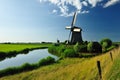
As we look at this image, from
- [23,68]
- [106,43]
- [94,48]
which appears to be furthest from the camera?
[106,43]

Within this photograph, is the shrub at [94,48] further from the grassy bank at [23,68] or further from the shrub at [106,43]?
the grassy bank at [23,68]

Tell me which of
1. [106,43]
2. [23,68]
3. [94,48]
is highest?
[106,43]

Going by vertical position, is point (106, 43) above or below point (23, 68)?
above

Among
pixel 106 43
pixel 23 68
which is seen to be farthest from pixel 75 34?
pixel 23 68

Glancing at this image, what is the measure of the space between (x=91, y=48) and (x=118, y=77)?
110 feet

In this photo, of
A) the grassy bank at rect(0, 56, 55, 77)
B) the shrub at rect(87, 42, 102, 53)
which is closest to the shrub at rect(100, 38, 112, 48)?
the shrub at rect(87, 42, 102, 53)

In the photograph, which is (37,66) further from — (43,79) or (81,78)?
(81,78)

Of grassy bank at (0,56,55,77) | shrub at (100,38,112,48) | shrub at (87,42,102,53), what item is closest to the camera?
grassy bank at (0,56,55,77)

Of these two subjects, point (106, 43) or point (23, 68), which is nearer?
point (23, 68)

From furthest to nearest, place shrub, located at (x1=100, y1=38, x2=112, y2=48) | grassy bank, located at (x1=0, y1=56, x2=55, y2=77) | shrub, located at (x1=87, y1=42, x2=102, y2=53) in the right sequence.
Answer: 1. shrub, located at (x1=100, y1=38, x2=112, y2=48)
2. shrub, located at (x1=87, y1=42, x2=102, y2=53)
3. grassy bank, located at (x1=0, y1=56, x2=55, y2=77)

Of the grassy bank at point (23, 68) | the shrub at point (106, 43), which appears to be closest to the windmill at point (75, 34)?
the shrub at point (106, 43)

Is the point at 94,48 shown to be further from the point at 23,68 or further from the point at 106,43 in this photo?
the point at 23,68

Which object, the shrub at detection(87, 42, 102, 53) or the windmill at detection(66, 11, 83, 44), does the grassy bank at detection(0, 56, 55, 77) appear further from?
the windmill at detection(66, 11, 83, 44)

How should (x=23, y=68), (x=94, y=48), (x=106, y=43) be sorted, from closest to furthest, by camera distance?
(x=23, y=68), (x=94, y=48), (x=106, y=43)
